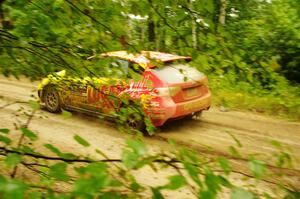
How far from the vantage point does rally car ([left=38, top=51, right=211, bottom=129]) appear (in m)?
3.22

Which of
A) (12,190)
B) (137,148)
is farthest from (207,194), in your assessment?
(12,190)

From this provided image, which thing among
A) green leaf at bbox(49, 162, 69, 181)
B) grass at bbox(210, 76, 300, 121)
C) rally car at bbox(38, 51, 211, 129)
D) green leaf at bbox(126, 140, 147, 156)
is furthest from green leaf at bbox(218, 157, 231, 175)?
grass at bbox(210, 76, 300, 121)

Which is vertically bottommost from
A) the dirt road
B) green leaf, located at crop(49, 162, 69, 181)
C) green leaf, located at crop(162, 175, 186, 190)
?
the dirt road

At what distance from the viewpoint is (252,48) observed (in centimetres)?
1217

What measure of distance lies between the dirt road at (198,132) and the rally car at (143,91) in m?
0.40

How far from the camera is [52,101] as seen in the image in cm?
959

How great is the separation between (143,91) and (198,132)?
2078mm

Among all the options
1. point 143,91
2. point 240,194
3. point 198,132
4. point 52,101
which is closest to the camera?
point 240,194

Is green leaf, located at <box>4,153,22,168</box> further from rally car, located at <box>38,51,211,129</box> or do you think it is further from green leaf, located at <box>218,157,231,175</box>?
rally car, located at <box>38,51,211,129</box>

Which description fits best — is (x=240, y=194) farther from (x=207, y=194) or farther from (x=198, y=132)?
(x=198, y=132)

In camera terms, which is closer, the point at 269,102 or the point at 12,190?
the point at 12,190

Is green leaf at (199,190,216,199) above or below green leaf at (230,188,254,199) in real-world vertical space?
below

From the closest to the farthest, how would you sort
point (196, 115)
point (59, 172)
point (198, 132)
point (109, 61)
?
point (59, 172)
point (109, 61)
point (198, 132)
point (196, 115)

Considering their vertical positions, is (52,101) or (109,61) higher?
(109,61)
